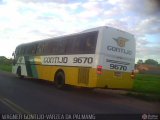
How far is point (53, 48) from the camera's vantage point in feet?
74.3

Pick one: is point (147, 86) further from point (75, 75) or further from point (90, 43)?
point (90, 43)

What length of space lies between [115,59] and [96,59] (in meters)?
1.21

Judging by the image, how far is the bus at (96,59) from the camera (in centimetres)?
1736

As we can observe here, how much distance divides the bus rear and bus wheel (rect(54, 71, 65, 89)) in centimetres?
363

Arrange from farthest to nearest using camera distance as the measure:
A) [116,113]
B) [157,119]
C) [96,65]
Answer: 1. [96,65]
2. [116,113]
3. [157,119]

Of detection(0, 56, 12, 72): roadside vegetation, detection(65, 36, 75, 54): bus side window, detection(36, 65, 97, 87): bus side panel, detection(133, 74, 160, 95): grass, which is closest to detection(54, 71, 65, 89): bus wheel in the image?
detection(36, 65, 97, 87): bus side panel

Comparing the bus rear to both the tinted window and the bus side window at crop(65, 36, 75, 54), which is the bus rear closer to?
the tinted window

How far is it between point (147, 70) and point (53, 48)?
6176 centimetres

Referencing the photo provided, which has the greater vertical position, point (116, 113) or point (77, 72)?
point (77, 72)

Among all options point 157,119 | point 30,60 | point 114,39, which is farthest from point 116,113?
point 30,60

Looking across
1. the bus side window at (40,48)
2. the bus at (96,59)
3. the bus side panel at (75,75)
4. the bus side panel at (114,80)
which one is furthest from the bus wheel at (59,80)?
the bus side window at (40,48)

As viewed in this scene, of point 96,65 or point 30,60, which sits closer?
point 96,65

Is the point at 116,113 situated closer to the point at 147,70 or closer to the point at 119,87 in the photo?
the point at 119,87

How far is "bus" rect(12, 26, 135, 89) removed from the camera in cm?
1736
